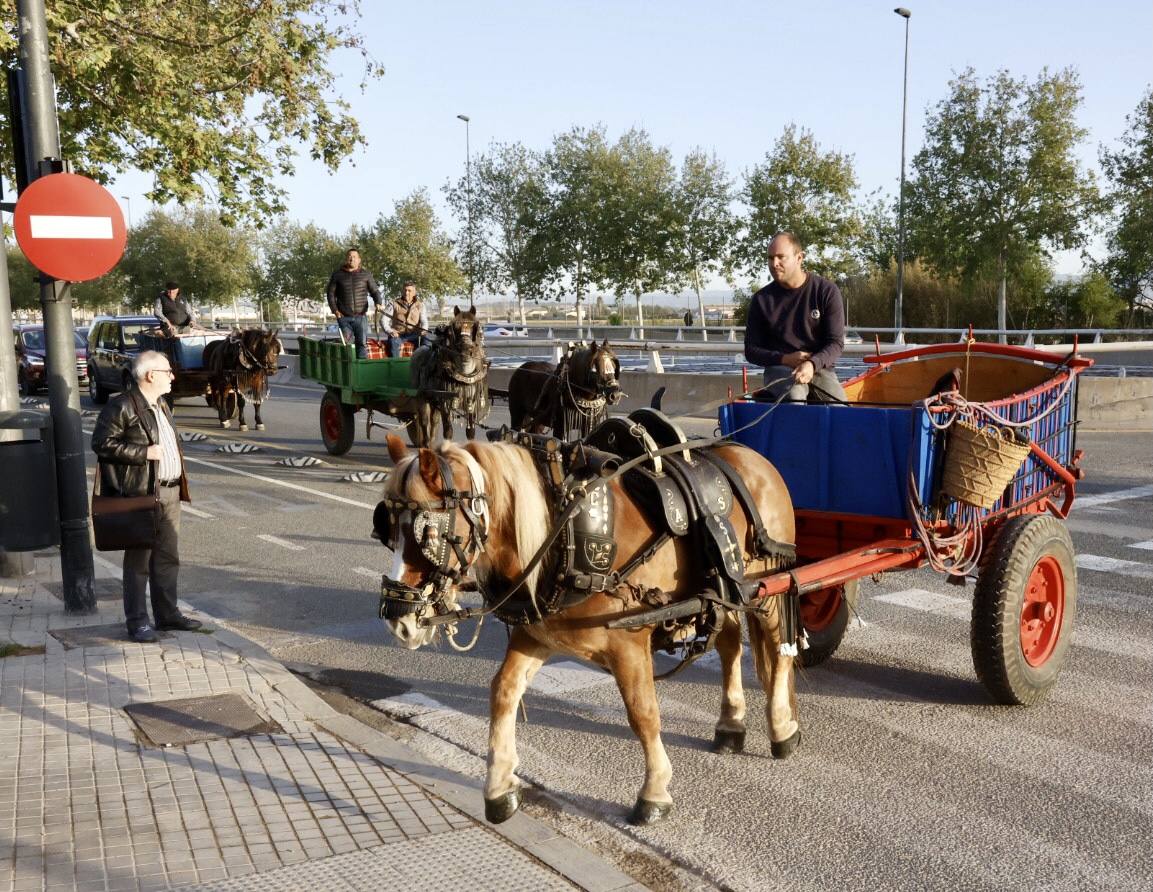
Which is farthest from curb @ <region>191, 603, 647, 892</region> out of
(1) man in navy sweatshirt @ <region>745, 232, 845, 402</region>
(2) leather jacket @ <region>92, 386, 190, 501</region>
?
(1) man in navy sweatshirt @ <region>745, 232, 845, 402</region>

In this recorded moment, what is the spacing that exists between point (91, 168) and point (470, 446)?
44.2 feet

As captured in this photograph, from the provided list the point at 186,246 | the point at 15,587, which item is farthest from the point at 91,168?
the point at 186,246

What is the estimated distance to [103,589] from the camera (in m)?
8.04

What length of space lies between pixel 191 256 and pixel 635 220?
33.0 m

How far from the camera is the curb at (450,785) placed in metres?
3.86

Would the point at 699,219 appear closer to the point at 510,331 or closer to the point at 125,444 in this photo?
the point at 510,331

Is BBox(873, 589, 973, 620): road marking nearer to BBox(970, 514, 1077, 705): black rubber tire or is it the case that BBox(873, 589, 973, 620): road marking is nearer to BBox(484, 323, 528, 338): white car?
BBox(970, 514, 1077, 705): black rubber tire

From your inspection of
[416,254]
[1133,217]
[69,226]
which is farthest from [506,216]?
[69,226]

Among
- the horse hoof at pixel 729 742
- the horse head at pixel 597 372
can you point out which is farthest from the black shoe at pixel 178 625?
the horse head at pixel 597 372

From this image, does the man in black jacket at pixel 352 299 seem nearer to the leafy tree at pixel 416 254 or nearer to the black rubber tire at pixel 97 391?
the black rubber tire at pixel 97 391

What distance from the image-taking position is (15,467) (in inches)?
283

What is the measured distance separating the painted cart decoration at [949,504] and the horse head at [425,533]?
→ 1.54m

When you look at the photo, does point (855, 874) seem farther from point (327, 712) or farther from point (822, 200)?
point (822, 200)

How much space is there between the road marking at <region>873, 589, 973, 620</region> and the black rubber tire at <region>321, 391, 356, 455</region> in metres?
9.53
